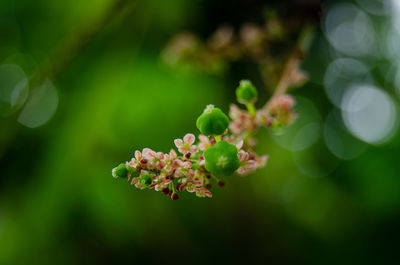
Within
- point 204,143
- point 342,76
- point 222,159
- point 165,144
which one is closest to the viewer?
point 222,159

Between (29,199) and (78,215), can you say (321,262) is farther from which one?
(29,199)

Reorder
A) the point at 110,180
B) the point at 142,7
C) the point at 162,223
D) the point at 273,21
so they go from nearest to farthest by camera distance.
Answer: the point at 273,21 → the point at 142,7 → the point at 110,180 → the point at 162,223

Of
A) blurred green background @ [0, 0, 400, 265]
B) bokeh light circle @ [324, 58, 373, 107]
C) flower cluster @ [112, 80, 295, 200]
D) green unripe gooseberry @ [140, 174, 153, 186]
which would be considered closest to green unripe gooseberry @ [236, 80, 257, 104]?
flower cluster @ [112, 80, 295, 200]

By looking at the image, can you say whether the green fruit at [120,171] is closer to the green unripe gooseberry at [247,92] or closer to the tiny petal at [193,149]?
the tiny petal at [193,149]

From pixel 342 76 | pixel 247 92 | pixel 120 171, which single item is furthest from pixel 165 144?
pixel 342 76

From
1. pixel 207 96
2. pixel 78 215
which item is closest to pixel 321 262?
pixel 207 96

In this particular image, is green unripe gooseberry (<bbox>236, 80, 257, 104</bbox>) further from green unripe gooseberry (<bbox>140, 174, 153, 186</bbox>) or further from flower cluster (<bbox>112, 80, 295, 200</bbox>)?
green unripe gooseberry (<bbox>140, 174, 153, 186</bbox>)

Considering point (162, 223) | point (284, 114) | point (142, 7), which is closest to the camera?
point (284, 114)

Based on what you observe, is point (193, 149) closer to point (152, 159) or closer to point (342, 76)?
point (152, 159)
